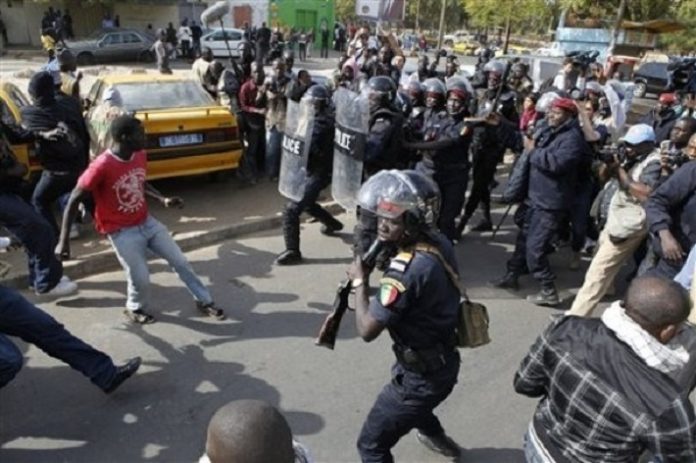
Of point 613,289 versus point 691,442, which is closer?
point 691,442

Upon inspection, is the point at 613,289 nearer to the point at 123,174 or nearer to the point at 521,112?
the point at 521,112

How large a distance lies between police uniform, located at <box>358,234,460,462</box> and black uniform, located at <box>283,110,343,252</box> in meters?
3.17

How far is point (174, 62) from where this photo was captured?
2531 centimetres

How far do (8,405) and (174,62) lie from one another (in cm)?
2358

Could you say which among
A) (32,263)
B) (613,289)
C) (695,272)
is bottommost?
(613,289)

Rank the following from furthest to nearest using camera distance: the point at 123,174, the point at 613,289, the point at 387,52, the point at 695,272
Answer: the point at 387,52 → the point at 613,289 → the point at 123,174 → the point at 695,272

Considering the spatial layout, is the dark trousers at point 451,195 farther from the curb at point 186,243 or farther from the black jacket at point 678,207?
the black jacket at point 678,207

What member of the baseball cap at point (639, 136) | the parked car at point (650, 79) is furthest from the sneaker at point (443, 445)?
the parked car at point (650, 79)

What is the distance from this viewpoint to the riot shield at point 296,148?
5679 mm

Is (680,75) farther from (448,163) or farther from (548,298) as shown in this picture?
(548,298)

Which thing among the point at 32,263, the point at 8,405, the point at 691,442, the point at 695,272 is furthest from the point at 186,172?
the point at 691,442

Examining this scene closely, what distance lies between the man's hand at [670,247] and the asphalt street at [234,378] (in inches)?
51.1

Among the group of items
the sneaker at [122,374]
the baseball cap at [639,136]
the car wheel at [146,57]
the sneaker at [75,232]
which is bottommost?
the sneaker at [75,232]

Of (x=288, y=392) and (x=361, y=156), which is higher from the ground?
(x=361, y=156)
